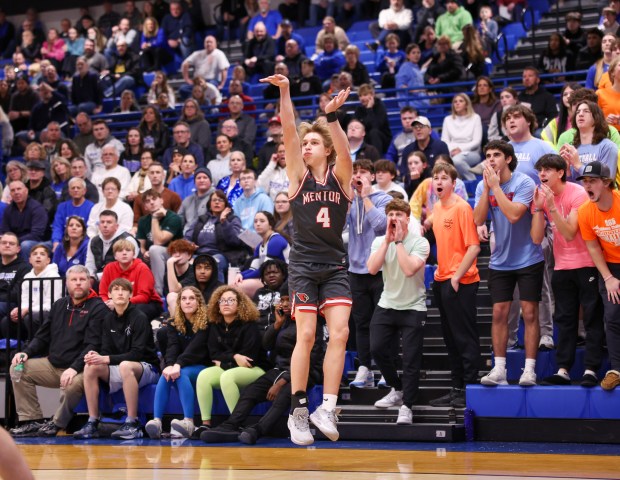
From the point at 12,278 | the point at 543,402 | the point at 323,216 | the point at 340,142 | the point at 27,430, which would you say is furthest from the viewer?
the point at 12,278

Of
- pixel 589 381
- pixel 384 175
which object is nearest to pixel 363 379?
pixel 589 381

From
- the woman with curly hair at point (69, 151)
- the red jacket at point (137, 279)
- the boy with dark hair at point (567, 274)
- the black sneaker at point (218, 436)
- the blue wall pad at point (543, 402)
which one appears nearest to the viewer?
the blue wall pad at point (543, 402)

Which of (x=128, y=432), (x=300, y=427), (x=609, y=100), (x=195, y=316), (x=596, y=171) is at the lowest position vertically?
(x=128, y=432)

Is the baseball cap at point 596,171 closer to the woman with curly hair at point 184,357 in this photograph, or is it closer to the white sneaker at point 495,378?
the white sneaker at point 495,378

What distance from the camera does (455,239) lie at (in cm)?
861

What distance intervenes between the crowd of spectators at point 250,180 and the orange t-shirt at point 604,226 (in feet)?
0.29

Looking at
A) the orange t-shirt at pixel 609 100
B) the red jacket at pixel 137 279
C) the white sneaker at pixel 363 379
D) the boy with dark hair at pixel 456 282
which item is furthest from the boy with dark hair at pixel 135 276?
the orange t-shirt at pixel 609 100

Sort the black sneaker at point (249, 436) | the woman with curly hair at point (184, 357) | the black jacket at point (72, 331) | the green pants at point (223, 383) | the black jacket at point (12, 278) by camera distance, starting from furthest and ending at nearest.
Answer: the black jacket at point (12, 278) < the black jacket at point (72, 331) < the woman with curly hair at point (184, 357) < the green pants at point (223, 383) < the black sneaker at point (249, 436)

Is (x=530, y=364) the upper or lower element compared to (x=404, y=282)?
lower

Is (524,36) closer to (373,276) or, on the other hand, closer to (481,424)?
(373,276)

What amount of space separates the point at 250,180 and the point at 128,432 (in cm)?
381

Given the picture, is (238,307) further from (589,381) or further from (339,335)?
(589,381)

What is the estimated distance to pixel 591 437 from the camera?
7.86 meters

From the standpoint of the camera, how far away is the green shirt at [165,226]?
11.5m
